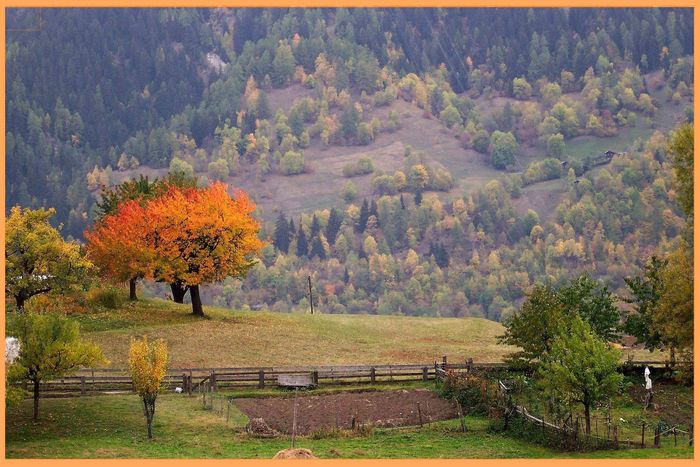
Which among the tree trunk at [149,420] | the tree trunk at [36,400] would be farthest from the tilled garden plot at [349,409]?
the tree trunk at [36,400]

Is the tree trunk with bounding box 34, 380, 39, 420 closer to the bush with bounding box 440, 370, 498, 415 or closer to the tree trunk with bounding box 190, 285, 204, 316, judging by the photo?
the bush with bounding box 440, 370, 498, 415

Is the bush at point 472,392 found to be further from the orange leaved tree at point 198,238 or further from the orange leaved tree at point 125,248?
the orange leaved tree at point 125,248

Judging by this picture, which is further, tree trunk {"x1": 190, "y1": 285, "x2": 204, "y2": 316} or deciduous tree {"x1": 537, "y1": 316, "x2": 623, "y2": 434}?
tree trunk {"x1": 190, "y1": 285, "x2": 204, "y2": 316}

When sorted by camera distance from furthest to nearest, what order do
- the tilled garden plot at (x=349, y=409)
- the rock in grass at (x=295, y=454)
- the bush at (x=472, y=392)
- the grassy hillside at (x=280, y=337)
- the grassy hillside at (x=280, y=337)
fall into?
the grassy hillside at (x=280, y=337), the grassy hillside at (x=280, y=337), the bush at (x=472, y=392), the tilled garden plot at (x=349, y=409), the rock in grass at (x=295, y=454)

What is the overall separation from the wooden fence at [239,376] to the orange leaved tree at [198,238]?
2030 cm

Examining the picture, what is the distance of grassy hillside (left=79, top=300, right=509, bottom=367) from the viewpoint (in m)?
89.1

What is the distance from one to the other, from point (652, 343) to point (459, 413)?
20.6 meters

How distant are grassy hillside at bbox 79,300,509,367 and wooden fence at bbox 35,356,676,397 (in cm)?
420

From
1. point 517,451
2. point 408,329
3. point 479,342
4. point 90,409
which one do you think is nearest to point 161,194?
point 408,329

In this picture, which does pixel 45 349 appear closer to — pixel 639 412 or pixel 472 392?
pixel 472 392

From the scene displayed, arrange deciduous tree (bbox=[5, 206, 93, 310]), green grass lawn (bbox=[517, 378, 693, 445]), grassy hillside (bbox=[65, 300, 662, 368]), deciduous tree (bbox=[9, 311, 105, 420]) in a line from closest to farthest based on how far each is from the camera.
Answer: green grass lawn (bbox=[517, 378, 693, 445]), deciduous tree (bbox=[9, 311, 105, 420]), deciduous tree (bbox=[5, 206, 93, 310]), grassy hillside (bbox=[65, 300, 662, 368])

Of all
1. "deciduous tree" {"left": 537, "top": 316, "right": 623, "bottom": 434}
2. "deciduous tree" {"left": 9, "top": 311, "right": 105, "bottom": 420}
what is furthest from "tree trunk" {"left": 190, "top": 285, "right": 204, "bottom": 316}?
"deciduous tree" {"left": 537, "top": 316, "right": 623, "bottom": 434}

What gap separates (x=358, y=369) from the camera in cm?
8150

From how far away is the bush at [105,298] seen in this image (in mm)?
99438
